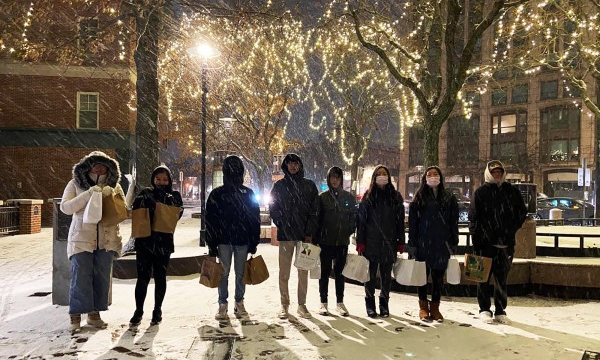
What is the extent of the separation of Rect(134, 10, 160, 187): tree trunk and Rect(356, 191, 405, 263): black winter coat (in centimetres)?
670

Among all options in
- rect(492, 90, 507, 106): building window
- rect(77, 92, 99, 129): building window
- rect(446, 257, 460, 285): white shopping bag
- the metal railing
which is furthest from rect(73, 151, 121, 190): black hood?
rect(492, 90, 507, 106): building window

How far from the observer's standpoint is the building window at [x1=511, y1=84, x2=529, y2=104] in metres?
54.0

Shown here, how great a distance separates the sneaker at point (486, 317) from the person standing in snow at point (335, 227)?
174cm

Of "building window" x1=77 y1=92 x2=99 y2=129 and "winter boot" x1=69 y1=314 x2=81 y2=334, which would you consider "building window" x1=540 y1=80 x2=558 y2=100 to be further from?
→ "winter boot" x1=69 y1=314 x2=81 y2=334

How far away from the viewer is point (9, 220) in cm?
1722

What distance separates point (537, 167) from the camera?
2036 inches

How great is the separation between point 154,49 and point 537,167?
160ft

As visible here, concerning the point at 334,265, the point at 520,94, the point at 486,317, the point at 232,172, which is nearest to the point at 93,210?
the point at 232,172

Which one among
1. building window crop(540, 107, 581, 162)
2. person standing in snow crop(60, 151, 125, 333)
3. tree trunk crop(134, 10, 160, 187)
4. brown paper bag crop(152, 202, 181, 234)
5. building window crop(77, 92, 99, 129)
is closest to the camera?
person standing in snow crop(60, 151, 125, 333)

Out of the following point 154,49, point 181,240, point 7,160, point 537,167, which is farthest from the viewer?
point 537,167

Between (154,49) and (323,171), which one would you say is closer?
(154,49)

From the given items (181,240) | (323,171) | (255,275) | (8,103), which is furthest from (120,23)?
(323,171)

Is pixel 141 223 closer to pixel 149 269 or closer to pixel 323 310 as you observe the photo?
pixel 149 269

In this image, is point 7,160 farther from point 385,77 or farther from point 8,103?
point 385,77
